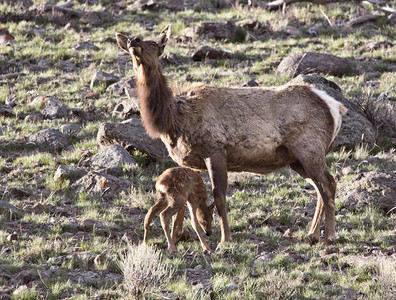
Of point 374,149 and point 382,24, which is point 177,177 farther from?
point 382,24

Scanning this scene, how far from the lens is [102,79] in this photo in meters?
16.2

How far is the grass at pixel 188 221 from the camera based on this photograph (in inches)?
265

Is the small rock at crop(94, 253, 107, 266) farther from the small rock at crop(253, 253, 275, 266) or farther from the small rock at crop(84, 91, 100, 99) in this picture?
the small rock at crop(84, 91, 100, 99)

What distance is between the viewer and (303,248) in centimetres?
827

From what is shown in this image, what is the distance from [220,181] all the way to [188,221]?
1220mm

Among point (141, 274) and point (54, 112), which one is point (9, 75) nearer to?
point (54, 112)

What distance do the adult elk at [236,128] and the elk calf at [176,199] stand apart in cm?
28

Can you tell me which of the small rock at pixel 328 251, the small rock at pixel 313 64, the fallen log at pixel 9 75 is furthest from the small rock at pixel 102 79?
the small rock at pixel 328 251

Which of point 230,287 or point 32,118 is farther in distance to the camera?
point 32,118

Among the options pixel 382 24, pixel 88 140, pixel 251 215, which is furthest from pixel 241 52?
pixel 251 215

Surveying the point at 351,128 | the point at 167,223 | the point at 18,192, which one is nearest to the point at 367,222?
the point at 167,223

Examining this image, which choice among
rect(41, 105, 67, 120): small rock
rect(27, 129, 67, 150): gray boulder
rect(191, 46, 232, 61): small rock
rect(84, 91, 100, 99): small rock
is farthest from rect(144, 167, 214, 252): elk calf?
rect(191, 46, 232, 61): small rock

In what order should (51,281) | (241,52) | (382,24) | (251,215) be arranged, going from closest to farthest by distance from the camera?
(51,281)
(251,215)
(241,52)
(382,24)

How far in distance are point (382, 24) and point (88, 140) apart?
41.4 ft
